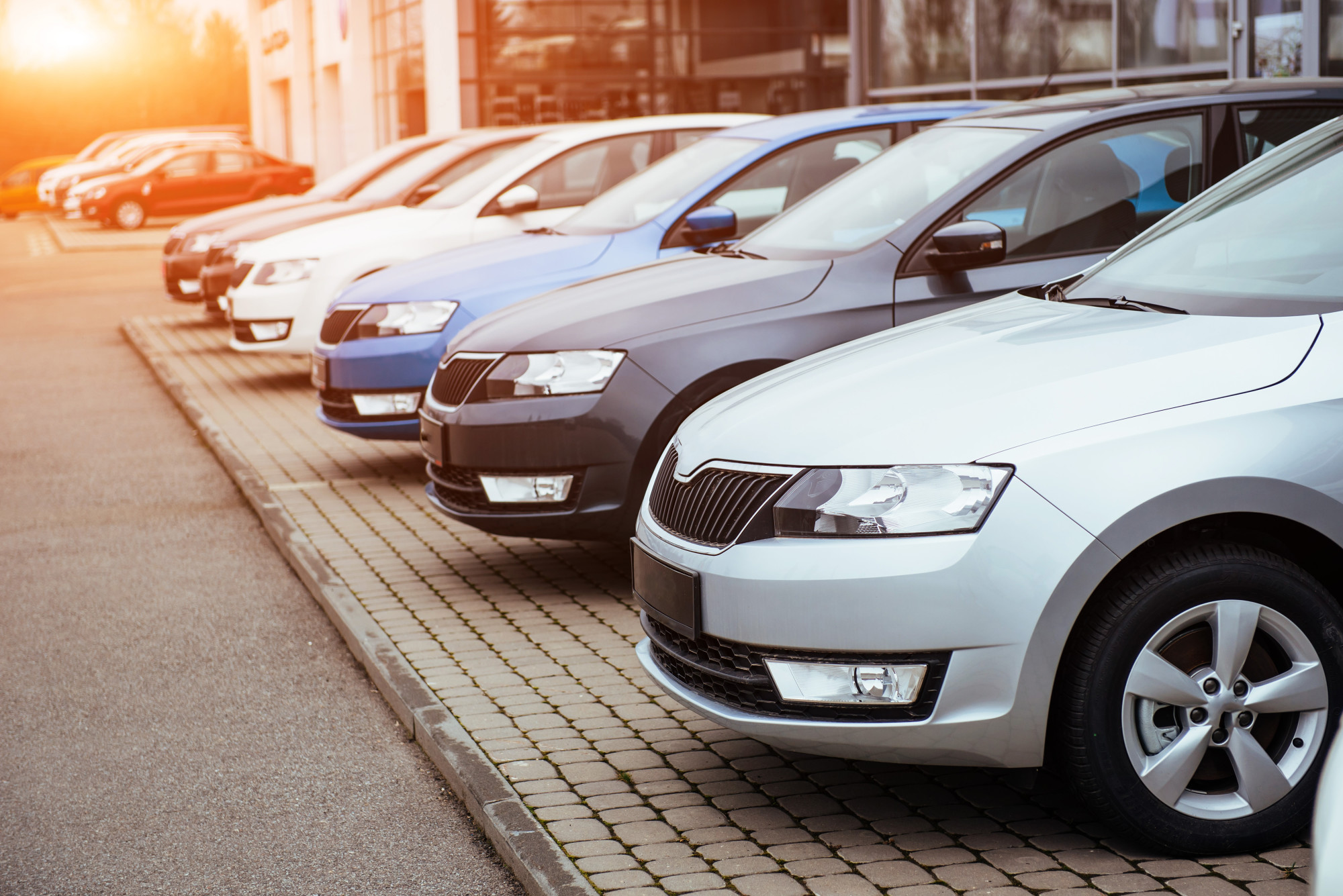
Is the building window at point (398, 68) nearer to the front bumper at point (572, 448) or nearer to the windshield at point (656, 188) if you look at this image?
the windshield at point (656, 188)

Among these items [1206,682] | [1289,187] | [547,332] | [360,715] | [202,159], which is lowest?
[360,715]

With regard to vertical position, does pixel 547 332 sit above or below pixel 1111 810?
above

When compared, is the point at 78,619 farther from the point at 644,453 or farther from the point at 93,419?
the point at 93,419

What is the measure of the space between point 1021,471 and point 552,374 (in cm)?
278

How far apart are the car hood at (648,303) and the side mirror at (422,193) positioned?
6500 mm

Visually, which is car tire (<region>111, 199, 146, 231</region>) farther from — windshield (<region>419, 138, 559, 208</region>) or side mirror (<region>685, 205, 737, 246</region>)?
side mirror (<region>685, 205, 737, 246</region>)

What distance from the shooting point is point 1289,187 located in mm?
4133

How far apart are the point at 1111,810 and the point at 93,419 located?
374 inches

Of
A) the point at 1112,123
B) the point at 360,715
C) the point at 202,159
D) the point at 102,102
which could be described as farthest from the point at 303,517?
the point at 102,102

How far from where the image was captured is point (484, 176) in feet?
36.4

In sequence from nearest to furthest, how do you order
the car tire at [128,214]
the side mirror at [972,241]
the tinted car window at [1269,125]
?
1. the side mirror at [972,241]
2. the tinted car window at [1269,125]
3. the car tire at [128,214]

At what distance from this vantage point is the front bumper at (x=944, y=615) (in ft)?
10.7

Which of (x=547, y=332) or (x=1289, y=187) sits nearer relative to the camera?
(x=1289, y=187)

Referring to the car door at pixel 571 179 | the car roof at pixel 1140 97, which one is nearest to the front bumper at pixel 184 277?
the car door at pixel 571 179
